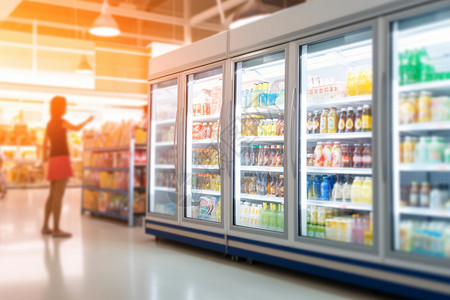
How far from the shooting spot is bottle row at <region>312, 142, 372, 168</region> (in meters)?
3.49

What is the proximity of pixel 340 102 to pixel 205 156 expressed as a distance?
1829 millimetres

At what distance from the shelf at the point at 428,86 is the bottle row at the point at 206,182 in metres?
2.33

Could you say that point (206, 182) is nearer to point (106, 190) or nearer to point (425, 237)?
point (425, 237)

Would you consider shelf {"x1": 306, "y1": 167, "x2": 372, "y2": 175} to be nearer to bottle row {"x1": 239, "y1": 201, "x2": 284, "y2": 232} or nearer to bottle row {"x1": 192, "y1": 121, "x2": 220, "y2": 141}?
bottle row {"x1": 239, "y1": 201, "x2": 284, "y2": 232}

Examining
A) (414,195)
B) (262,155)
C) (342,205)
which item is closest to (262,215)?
(262,155)

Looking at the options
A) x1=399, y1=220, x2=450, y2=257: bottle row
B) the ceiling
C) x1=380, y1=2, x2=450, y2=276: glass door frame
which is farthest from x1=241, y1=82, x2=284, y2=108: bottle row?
the ceiling

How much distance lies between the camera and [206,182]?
16.2ft

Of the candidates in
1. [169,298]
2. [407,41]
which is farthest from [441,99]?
[169,298]

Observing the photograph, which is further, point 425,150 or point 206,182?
point 206,182

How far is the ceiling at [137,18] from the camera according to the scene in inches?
459

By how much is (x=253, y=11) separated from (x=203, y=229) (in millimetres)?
4499

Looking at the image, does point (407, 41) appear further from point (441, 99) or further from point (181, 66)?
point (181, 66)

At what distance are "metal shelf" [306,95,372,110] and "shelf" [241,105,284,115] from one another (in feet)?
1.01

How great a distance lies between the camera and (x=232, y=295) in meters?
3.24
